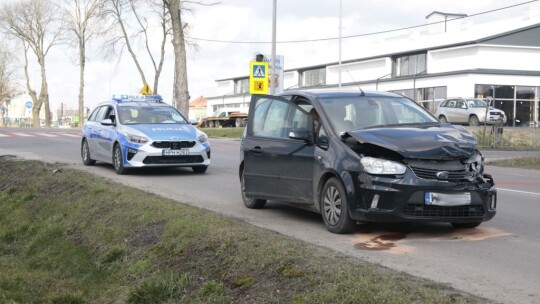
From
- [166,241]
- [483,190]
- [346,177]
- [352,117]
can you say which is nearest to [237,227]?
[166,241]

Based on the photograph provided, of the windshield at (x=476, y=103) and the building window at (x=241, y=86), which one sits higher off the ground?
the building window at (x=241, y=86)

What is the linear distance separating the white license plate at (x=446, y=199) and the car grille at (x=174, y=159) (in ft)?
27.2

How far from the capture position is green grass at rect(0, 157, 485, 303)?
5562 millimetres

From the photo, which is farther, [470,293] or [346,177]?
[346,177]

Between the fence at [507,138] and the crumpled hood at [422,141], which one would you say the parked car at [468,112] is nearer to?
the fence at [507,138]

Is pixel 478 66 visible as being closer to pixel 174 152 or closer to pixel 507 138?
pixel 507 138

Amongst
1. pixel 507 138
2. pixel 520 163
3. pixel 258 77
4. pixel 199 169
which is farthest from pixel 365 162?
pixel 507 138

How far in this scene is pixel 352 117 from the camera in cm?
859

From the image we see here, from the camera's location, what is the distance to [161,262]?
7520 mm

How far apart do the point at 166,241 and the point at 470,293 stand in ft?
12.2

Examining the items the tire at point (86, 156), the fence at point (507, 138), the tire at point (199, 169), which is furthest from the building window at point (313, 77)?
the tire at point (199, 169)

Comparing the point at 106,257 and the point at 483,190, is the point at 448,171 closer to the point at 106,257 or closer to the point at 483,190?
the point at 483,190

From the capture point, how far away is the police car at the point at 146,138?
1480 cm

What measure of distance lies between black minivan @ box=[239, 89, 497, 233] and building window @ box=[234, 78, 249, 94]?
71.6 meters
